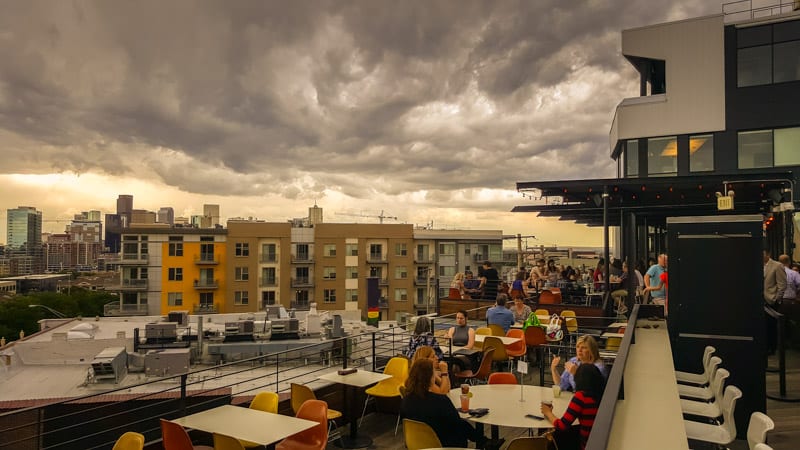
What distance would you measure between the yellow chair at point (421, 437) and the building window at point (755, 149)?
24935 millimetres

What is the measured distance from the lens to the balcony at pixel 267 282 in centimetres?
5556

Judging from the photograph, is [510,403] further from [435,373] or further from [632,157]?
[632,157]

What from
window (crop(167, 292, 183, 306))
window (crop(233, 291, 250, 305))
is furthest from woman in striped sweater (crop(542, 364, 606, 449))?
window (crop(167, 292, 183, 306))

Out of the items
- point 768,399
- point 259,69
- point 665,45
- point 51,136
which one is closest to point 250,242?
point 51,136

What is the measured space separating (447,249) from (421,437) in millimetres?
56272

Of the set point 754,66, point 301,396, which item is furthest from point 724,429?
point 754,66

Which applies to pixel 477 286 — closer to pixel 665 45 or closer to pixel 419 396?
pixel 419 396

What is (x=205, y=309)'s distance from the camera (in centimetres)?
5450

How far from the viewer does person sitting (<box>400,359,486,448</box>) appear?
200 inches

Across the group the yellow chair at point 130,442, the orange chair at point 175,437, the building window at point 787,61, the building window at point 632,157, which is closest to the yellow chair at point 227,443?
the orange chair at point 175,437

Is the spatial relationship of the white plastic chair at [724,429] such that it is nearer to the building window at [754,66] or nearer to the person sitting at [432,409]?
the person sitting at [432,409]

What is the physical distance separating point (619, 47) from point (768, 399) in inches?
961

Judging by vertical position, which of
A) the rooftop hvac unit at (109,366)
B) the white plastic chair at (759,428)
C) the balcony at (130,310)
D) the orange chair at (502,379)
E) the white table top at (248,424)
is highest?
the white plastic chair at (759,428)

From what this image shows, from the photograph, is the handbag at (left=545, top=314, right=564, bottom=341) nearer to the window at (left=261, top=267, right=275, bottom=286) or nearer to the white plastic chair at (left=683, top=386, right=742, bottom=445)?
the white plastic chair at (left=683, top=386, right=742, bottom=445)
